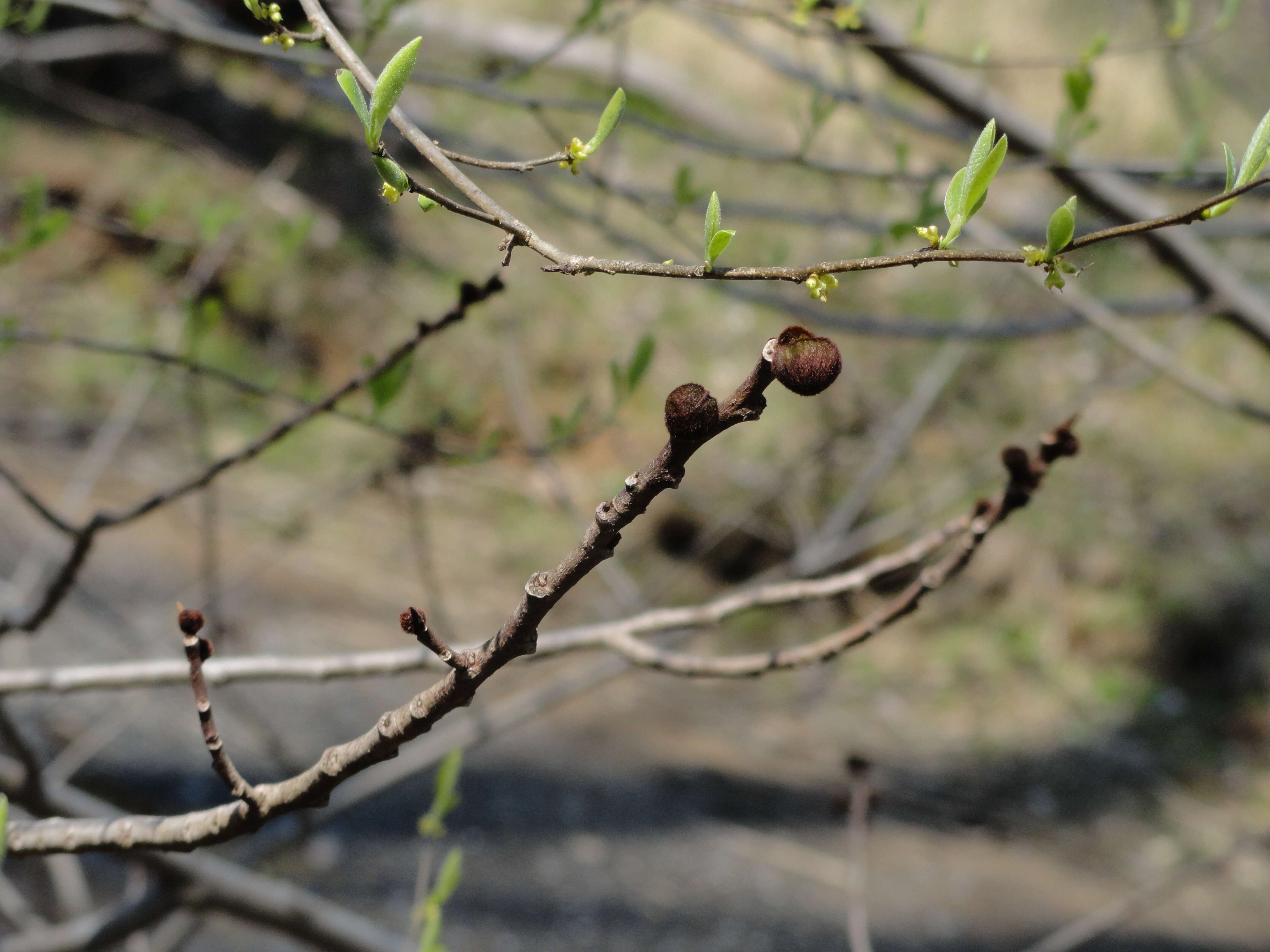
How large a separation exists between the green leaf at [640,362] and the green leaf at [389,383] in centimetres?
18

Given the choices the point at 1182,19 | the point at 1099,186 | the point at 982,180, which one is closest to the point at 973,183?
the point at 982,180

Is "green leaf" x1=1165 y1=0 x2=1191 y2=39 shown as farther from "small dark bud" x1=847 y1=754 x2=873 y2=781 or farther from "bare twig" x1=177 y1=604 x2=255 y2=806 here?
"bare twig" x1=177 y1=604 x2=255 y2=806

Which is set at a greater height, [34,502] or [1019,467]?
[34,502]

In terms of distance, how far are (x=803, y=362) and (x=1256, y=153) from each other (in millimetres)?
205

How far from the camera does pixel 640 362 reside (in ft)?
2.14

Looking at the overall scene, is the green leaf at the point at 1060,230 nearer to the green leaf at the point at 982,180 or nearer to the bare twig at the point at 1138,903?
the green leaf at the point at 982,180

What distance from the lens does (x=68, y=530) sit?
0.71m

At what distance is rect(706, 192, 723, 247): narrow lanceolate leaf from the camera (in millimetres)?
Result: 337

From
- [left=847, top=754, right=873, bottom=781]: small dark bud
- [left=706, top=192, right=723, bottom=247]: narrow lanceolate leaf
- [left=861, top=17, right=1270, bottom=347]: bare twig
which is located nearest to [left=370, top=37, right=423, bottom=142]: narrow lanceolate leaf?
[left=706, top=192, right=723, bottom=247]: narrow lanceolate leaf

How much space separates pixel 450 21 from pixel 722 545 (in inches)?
97.7

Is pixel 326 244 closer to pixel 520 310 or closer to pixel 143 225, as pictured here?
pixel 520 310

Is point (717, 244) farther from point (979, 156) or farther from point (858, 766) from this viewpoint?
point (858, 766)

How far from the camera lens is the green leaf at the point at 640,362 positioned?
650 mm

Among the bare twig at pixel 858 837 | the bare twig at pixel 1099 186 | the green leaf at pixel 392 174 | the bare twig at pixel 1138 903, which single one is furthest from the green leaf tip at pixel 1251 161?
the bare twig at pixel 1138 903
